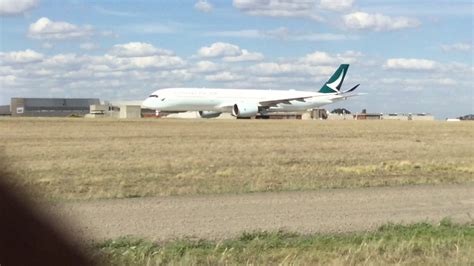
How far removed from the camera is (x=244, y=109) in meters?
72.1

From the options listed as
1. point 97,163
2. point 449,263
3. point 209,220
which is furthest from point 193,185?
point 449,263

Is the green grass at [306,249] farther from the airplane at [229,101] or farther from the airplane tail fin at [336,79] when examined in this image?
the airplane tail fin at [336,79]

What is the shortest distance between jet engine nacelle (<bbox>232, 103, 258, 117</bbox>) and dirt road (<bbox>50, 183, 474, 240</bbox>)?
57100mm

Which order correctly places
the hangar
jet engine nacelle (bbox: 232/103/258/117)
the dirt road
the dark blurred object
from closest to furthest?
the dark blurred object, the dirt road, jet engine nacelle (bbox: 232/103/258/117), the hangar

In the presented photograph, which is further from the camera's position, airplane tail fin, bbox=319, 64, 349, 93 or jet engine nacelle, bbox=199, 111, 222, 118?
airplane tail fin, bbox=319, 64, 349, 93

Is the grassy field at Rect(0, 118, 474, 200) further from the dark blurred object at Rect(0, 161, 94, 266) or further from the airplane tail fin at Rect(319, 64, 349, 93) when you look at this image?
the airplane tail fin at Rect(319, 64, 349, 93)

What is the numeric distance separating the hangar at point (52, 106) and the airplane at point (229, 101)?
51389 millimetres

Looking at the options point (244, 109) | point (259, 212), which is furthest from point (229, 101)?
point (259, 212)

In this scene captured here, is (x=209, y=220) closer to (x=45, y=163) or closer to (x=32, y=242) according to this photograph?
(x=32, y=242)

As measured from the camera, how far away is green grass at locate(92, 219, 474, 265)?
8.09 meters

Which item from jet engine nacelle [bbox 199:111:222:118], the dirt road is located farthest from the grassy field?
jet engine nacelle [bbox 199:111:222:118]

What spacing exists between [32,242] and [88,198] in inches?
311

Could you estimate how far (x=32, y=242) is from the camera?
556cm

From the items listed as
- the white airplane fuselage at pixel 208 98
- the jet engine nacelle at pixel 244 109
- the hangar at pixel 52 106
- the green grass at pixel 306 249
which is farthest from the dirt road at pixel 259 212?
the hangar at pixel 52 106
